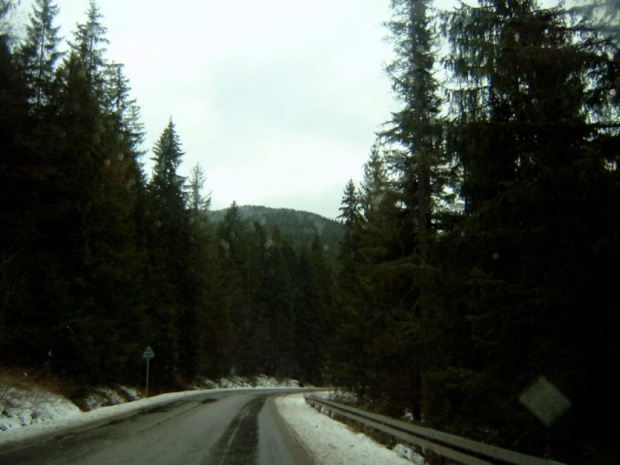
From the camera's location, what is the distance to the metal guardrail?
7.05 meters

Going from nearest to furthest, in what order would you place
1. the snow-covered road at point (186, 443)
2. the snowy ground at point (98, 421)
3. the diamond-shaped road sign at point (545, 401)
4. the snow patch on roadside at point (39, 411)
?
the diamond-shaped road sign at point (545, 401), the snow-covered road at point (186, 443), the snowy ground at point (98, 421), the snow patch on roadside at point (39, 411)

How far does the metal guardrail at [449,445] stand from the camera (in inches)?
277

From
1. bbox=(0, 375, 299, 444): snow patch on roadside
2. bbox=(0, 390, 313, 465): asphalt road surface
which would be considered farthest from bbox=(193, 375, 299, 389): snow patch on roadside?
bbox=(0, 390, 313, 465): asphalt road surface

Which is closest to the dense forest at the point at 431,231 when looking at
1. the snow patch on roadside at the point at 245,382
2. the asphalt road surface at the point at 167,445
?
the asphalt road surface at the point at 167,445

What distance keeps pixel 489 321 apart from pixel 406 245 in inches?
470

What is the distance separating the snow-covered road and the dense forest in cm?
279

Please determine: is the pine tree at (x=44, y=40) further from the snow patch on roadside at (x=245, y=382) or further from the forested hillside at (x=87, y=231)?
the snow patch on roadside at (x=245, y=382)

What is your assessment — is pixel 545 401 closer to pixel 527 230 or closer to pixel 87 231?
pixel 527 230

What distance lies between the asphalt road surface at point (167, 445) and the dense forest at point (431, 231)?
416cm

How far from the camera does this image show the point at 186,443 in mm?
12562

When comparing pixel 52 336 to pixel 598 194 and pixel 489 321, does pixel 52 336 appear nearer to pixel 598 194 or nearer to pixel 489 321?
pixel 489 321

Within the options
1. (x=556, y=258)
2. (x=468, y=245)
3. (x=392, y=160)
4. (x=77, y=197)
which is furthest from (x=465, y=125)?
(x=77, y=197)

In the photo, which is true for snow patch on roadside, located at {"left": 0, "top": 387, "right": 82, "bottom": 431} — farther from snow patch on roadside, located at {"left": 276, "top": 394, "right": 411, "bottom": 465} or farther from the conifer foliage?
the conifer foliage

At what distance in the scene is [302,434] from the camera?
15.5 meters
